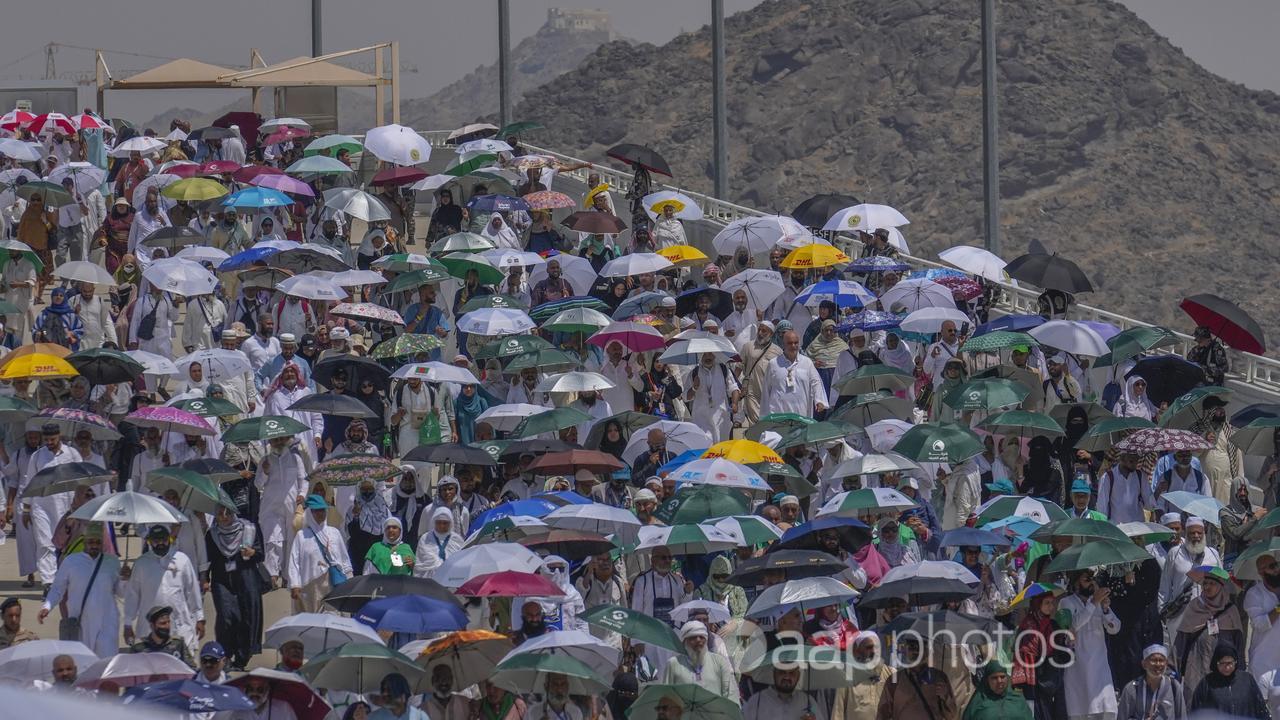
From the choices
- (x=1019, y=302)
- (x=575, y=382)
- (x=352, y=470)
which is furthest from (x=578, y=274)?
(x=352, y=470)

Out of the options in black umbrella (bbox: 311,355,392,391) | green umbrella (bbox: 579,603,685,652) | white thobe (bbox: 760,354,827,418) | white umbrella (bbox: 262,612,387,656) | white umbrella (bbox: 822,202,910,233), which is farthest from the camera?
white umbrella (bbox: 822,202,910,233)

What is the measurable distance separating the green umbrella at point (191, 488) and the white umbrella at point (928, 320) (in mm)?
7267

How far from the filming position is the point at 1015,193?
407 feet

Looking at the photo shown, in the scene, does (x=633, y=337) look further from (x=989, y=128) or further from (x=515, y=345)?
(x=989, y=128)

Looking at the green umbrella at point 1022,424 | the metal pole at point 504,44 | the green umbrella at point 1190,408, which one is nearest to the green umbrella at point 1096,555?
the green umbrella at point 1022,424

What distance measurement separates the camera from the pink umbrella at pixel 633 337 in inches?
791

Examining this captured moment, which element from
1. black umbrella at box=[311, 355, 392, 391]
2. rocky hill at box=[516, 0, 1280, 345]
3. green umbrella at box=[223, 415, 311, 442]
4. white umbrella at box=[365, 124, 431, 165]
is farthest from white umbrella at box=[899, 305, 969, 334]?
rocky hill at box=[516, 0, 1280, 345]

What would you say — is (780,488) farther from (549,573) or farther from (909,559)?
(549,573)

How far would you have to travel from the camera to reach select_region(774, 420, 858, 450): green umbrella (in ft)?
55.6

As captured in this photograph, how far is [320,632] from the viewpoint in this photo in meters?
12.6

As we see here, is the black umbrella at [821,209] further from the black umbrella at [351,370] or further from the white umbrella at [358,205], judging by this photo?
the black umbrella at [351,370]

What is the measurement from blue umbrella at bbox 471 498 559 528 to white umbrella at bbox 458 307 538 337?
500cm

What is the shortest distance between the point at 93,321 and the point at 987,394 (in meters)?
8.86

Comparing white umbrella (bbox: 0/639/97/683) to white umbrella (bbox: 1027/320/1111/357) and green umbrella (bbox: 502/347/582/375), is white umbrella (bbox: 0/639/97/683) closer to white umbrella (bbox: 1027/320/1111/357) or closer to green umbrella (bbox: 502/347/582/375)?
green umbrella (bbox: 502/347/582/375)
